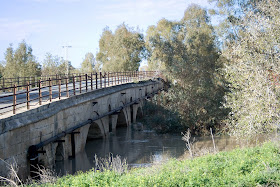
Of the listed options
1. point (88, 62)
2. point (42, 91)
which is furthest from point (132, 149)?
point (88, 62)

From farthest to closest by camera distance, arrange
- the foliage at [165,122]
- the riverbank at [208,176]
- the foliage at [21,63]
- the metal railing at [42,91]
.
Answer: the foliage at [21,63], the foliage at [165,122], the metal railing at [42,91], the riverbank at [208,176]

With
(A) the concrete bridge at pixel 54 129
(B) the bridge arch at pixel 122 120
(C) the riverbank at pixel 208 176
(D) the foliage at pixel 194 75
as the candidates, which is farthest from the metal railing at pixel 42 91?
(D) the foliage at pixel 194 75

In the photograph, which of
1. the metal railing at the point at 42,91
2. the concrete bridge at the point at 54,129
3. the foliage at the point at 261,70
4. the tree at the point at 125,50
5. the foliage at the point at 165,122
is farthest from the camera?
the tree at the point at 125,50

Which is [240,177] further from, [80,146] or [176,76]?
[176,76]

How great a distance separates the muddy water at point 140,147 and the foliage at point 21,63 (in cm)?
1556

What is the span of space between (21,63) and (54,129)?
27.7 m

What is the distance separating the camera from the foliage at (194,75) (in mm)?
25922

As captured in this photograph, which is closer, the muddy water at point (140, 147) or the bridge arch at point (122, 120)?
the muddy water at point (140, 147)

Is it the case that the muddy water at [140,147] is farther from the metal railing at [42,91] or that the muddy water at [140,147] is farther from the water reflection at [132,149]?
the metal railing at [42,91]

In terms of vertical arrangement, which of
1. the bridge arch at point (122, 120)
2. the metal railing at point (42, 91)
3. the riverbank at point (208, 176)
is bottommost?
the bridge arch at point (122, 120)

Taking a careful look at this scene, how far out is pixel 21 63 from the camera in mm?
39250

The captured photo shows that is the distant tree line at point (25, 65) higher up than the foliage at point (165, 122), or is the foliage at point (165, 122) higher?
the distant tree line at point (25, 65)

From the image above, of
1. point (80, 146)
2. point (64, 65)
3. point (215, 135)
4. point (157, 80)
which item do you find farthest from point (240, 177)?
point (64, 65)

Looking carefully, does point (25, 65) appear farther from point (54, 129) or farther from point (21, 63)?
point (54, 129)
